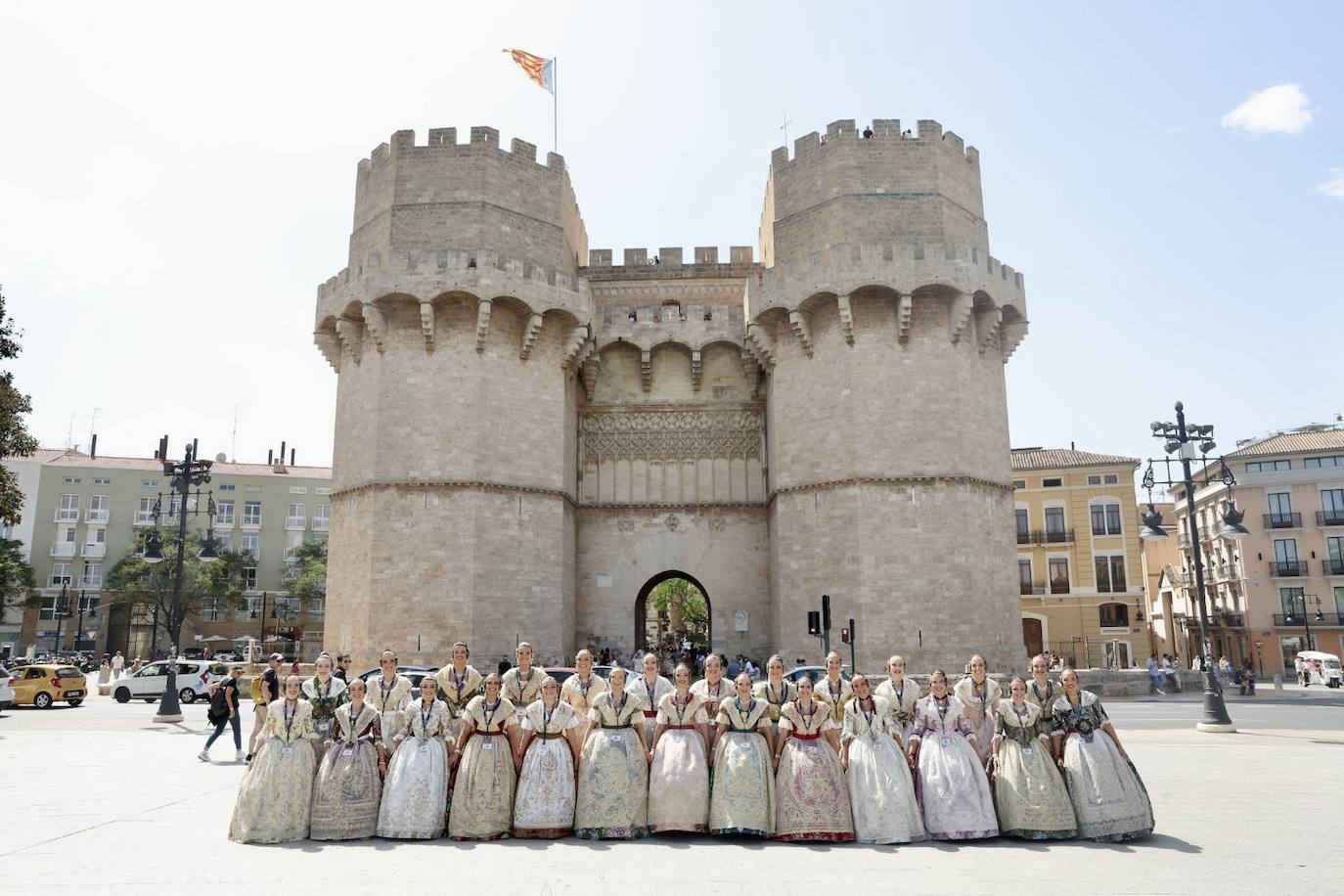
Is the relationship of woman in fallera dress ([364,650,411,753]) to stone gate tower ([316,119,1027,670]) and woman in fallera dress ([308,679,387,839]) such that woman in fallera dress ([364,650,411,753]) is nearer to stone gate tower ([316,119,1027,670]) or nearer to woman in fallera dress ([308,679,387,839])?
woman in fallera dress ([308,679,387,839])

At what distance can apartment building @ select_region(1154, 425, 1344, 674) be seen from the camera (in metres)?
37.2

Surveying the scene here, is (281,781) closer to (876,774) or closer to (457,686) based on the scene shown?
(457,686)

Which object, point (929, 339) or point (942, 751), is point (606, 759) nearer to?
point (942, 751)

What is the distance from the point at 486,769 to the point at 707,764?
1.76m

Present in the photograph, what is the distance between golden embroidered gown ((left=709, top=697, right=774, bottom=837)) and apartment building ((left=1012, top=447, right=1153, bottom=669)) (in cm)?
3306

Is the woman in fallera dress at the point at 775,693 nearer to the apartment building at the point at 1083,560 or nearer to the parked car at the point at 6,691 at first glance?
the parked car at the point at 6,691

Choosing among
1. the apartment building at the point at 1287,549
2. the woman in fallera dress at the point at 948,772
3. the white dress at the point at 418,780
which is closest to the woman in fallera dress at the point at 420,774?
the white dress at the point at 418,780

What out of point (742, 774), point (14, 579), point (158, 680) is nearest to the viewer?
point (742, 774)

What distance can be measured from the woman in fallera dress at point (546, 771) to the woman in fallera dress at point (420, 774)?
61cm

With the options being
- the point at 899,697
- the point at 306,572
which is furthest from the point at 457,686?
the point at 306,572

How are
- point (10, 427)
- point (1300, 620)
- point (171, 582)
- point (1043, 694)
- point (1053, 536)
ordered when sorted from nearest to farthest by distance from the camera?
point (1043, 694)
point (10, 427)
point (1300, 620)
point (1053, 536)
point (171, 582)

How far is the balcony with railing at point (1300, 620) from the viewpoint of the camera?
36500mm

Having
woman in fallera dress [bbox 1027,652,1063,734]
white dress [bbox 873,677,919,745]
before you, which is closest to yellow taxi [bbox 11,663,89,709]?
white dress [bbox 873,677,919,745]

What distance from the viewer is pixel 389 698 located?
7.59 metres
